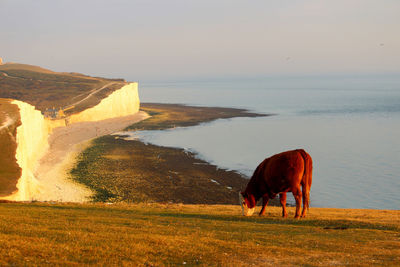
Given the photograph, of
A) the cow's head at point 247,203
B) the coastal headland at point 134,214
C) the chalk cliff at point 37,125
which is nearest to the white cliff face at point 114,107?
the chalk cliff at point 37,125

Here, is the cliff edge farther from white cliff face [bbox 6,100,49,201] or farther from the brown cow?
the brown cow

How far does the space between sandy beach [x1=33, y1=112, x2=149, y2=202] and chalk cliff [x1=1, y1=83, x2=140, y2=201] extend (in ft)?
3.45

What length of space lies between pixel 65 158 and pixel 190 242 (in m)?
48.8

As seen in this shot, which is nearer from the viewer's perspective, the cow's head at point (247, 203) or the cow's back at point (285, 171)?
the cow's back at point (285, 171)

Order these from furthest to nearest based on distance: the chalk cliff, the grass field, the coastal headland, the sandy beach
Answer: the sandy beach → the chalk cliff → the coastal headland → the grass field

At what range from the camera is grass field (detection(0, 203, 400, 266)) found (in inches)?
383

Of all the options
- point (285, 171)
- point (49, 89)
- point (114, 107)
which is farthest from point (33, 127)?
point (49, 89)

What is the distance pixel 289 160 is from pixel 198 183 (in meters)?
27.1

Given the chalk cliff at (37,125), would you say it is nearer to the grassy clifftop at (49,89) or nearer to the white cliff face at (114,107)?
the white cliff face at (114,107)

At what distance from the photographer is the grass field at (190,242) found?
31.9ft

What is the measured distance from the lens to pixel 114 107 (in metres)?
119

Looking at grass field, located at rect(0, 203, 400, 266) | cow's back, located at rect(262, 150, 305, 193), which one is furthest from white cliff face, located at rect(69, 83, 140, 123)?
grass field, located at rect(0, 203, 400, 266)

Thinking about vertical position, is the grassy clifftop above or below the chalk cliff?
above

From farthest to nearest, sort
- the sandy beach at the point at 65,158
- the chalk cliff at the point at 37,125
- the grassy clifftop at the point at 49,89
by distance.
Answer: the grassy clifftop at the point at 49,89 → the sandy beach at the point at 65,158 → the chalk cliff at the point at 37,125
